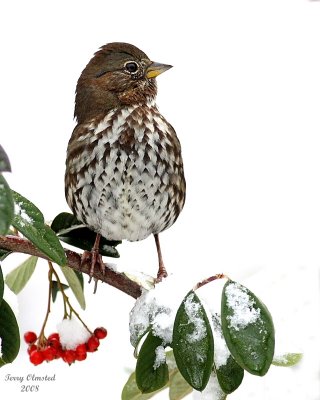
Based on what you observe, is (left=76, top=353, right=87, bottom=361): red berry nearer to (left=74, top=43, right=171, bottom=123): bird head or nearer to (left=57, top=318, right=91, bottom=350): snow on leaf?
(left=57, top=318, right=91, bottom=350): snow on leaf

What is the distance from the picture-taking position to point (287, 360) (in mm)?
1403

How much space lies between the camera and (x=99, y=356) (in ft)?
10.2

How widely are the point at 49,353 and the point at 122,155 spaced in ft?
1.69

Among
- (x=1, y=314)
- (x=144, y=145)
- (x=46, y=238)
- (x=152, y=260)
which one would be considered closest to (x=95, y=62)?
(x=144, y=145)

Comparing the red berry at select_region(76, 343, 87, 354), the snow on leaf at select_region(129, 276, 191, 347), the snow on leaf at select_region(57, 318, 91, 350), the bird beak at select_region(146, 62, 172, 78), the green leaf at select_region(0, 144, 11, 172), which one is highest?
the bird beak at select_region(146, 62, 172, 78)

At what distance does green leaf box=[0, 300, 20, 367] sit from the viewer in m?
1.46

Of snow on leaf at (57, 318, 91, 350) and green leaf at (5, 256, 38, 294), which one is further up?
green leaf at (5, 256, 38, 294)

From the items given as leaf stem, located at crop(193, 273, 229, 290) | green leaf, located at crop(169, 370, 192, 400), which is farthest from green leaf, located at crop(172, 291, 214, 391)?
green leaf, located at crop(169, 370, 192, 400)

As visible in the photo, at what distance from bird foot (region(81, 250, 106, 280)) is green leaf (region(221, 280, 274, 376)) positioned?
0.41 m

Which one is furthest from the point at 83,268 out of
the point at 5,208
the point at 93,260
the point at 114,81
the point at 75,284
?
the point at 114,81

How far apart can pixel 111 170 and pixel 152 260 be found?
1.74m

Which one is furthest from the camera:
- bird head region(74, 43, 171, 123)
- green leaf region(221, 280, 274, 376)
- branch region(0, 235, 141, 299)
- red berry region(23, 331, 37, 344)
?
bird head region(74, 43, 171, 123)

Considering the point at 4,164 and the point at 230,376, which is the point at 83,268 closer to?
the point at 230,376

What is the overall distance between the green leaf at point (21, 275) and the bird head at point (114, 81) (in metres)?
0.48
